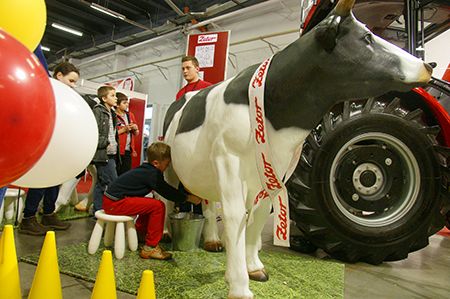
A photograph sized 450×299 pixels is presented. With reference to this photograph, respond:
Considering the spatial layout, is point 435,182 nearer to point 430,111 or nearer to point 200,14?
point 430,111

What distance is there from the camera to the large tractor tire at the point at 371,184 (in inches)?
91.1

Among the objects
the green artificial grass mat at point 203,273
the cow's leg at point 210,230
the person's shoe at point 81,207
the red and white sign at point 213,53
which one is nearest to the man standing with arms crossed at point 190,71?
the cow's leg at point 210,230

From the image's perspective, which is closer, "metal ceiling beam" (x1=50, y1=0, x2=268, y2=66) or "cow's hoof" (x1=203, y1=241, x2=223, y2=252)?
Result: "cow's hoof" (x1=203, y1=241, x2=223, y2=252)

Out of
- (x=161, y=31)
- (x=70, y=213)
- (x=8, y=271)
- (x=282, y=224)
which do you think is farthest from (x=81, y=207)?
(x=161, y=31)

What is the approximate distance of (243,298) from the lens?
5.08ft

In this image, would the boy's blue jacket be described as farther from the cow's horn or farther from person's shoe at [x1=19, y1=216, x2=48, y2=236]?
the cow's horn

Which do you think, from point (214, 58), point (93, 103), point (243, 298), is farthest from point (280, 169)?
point (214, 58)

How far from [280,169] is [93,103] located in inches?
92.9

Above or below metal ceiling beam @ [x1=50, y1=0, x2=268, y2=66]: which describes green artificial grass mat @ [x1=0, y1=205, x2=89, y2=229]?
below

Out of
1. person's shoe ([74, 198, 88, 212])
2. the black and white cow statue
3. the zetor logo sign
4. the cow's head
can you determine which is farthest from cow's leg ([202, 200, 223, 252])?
the zetor logo sign

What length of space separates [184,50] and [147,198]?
7.65 metres

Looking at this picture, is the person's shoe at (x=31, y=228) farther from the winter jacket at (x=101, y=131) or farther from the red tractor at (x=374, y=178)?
the red tractor at (x=374, y=178)

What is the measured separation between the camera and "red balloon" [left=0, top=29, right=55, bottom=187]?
0.72 meters

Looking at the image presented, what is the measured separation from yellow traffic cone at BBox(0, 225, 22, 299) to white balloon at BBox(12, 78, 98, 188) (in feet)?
0.95
